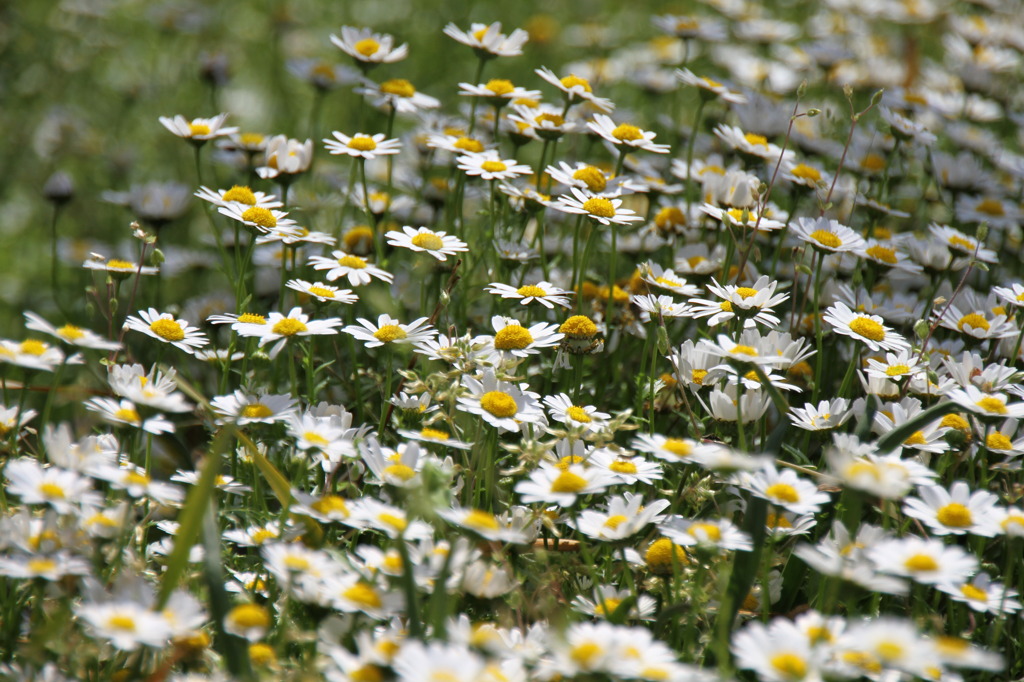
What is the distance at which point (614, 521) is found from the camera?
1775 millimetres

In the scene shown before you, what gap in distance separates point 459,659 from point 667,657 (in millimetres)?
315

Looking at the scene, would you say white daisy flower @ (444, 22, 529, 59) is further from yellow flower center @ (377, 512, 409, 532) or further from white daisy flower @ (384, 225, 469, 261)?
yellow flower center @ (377, 512, 409, 532)

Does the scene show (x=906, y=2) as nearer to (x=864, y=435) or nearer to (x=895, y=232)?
(x=895, y=232)

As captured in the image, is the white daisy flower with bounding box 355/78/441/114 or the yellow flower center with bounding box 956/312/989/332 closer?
the yellow flower center with bounding box 956/312/989/332

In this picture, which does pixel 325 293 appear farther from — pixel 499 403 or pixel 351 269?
pixel 499 403

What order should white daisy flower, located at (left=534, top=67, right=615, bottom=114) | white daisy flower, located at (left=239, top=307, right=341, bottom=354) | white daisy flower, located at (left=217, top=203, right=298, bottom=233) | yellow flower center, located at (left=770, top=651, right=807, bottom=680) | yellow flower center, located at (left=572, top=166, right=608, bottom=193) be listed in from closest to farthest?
1. yellow flower center, located at (left=770, top=651, right=807, bottom=680)
2. white daisy flower, located at (left=239, top=307, right=341, bottom=354)
3. white daisy flower, located at (left=217, top=203, right=298, bottom=233)
4. yellow flower center, located at (left=572, top=166, right=608, bottom=193)
5. white daisy flower, located at (left=534, top=67, right=615, bottom=114)

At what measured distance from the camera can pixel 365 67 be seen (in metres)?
2.94

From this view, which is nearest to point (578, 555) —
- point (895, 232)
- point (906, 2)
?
point (895, 232)

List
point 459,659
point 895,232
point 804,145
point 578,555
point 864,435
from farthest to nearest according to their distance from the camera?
point 895,232, point 804,145, point 578,555, point 864,435, point 459,659

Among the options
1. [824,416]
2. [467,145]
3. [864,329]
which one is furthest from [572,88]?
[824,416]

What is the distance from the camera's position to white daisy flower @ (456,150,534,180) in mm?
2443

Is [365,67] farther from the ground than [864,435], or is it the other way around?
[365,67]

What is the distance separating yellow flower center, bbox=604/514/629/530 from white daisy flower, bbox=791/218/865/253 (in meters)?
0.97

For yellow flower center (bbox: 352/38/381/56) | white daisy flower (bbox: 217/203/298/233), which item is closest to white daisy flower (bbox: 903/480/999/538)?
white daisy flower (bbox: 217/203/298/233)
